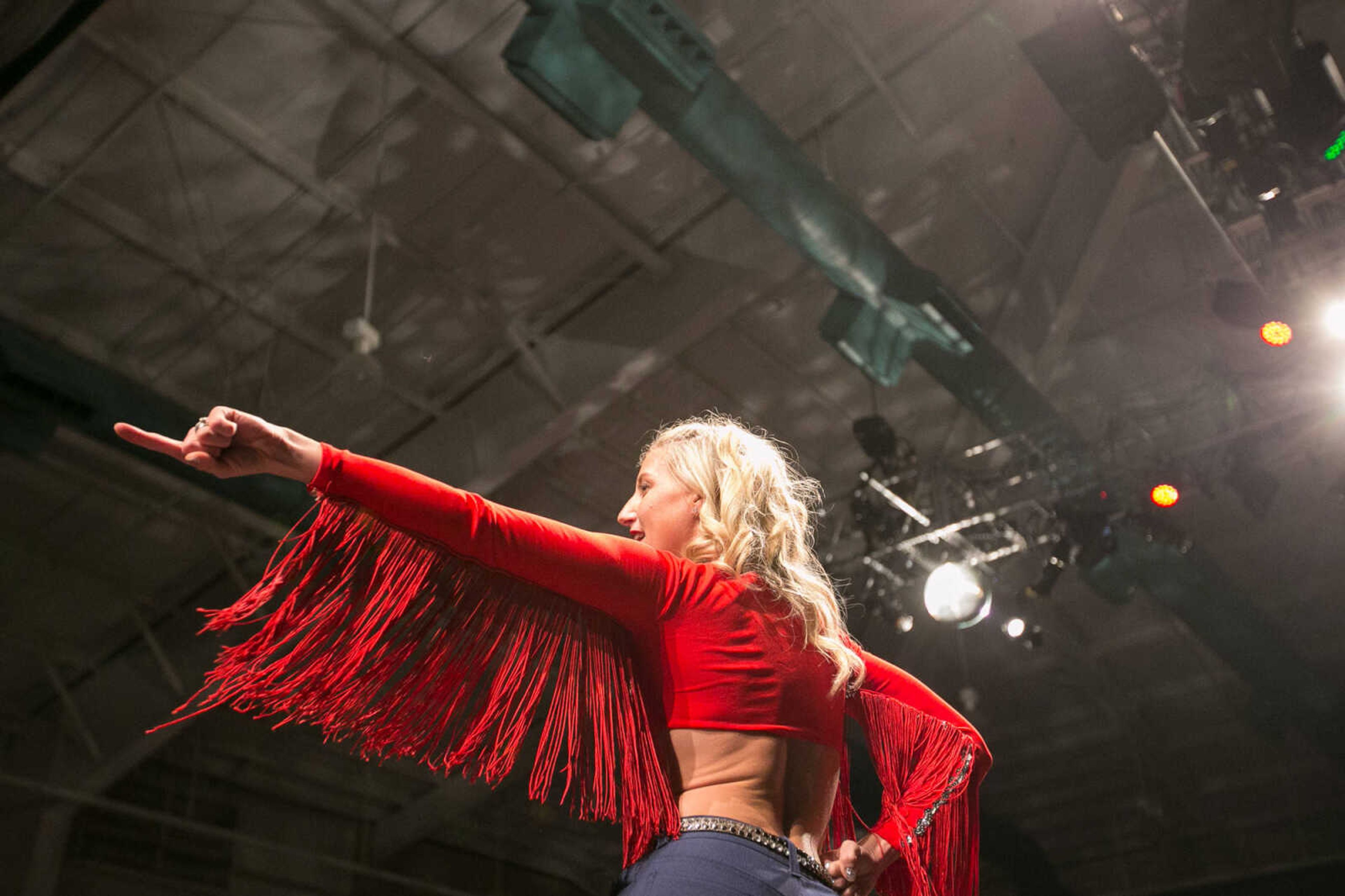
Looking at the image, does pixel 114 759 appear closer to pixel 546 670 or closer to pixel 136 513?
pixel 136 513

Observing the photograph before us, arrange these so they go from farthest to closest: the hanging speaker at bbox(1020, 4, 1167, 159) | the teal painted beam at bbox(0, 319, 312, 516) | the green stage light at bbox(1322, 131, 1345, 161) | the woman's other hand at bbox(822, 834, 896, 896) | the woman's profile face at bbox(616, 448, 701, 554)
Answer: the teal painted beam at bbox(0, 319, 312, 516) → the green stage light at bbox(1322, 131, 1345, 161) → the hanging speaker at bbox(1020, 4, 1167, 159) → the woman's profile face at bbox(616, 448, 701, 554) → the woman's other hand at bbox(822, 834, 896, 896)

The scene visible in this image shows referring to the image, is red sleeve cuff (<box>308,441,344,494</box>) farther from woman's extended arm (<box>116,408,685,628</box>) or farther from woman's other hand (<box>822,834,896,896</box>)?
woman's other hand (<box>822,834,896,896</box>)

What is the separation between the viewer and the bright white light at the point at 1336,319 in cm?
626

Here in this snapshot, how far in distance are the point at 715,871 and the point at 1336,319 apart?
6122 millimetres

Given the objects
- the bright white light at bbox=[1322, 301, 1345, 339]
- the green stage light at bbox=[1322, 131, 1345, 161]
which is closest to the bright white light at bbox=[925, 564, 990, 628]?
the bright white light at bbox=[1322, 301, 1345, 339]

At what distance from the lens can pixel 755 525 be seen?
1.58m

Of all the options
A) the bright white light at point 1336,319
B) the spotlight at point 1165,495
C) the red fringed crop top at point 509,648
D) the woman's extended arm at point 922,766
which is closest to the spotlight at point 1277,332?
the bright white light at point 1336,319

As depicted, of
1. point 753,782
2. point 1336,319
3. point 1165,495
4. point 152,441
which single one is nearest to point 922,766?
point 753,782

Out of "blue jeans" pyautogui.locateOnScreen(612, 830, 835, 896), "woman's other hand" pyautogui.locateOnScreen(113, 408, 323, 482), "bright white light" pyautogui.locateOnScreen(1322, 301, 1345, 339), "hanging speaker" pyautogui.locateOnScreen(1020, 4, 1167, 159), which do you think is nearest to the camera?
"woman's other hand" pyautogui.locateOnScreen(113, 408, 323, 482)

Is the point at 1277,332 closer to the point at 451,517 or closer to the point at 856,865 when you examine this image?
the point at 856,865

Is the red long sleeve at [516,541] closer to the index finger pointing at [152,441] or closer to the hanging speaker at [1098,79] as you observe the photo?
the index finger pointing at [152,441]

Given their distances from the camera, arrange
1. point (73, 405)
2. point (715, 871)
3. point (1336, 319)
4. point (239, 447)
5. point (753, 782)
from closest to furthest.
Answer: point (239, 447) < point (715, 871) < point (753, 782) < point (73, 405) < point (1336, 319)

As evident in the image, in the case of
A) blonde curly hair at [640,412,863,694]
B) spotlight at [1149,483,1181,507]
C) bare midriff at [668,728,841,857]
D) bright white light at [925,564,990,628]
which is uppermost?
spotlight at [1149,483,1181,507]

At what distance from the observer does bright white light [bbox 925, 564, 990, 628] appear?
718cm
